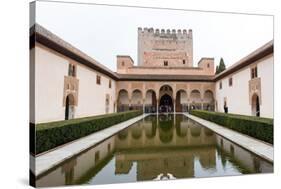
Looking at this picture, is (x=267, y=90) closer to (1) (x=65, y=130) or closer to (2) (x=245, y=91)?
(2) (x=245, y=91)

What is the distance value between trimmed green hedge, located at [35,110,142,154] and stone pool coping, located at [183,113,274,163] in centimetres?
282

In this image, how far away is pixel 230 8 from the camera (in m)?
5.02

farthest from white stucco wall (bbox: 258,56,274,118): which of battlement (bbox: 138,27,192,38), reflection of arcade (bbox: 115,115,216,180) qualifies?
battlement (bbox: 138,27,192,38)

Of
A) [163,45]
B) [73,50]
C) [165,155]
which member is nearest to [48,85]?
[73,50]

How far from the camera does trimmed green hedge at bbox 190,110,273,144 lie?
207 inches

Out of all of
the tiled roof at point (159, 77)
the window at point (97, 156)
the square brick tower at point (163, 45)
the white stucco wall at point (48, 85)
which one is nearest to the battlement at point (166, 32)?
the square brick tower at point (163, 45)

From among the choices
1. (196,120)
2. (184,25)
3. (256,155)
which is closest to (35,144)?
(184,25)

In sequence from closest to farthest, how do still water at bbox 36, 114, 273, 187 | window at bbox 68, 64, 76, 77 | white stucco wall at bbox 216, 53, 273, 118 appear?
1. still water at bbox 36, 114, 273, 187
2. white stucco wall at bbox 216, 53, 273, 118
3. window at bbox 68, 64, 76, 77

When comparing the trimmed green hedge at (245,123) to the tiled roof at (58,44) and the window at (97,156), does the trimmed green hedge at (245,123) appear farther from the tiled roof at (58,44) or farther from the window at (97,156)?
the tiled roof at (58,44)

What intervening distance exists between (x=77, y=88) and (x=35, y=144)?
2.26m

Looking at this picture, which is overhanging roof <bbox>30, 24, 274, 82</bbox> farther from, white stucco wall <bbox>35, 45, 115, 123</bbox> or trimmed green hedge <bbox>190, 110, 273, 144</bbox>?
trimmed green hedge <bbox>190, 110, 273, 144</bbox>

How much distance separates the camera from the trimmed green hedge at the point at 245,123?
526 cm

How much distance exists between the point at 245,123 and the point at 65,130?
→ 416 cm

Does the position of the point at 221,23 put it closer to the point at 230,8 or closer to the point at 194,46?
the point at 230,8
